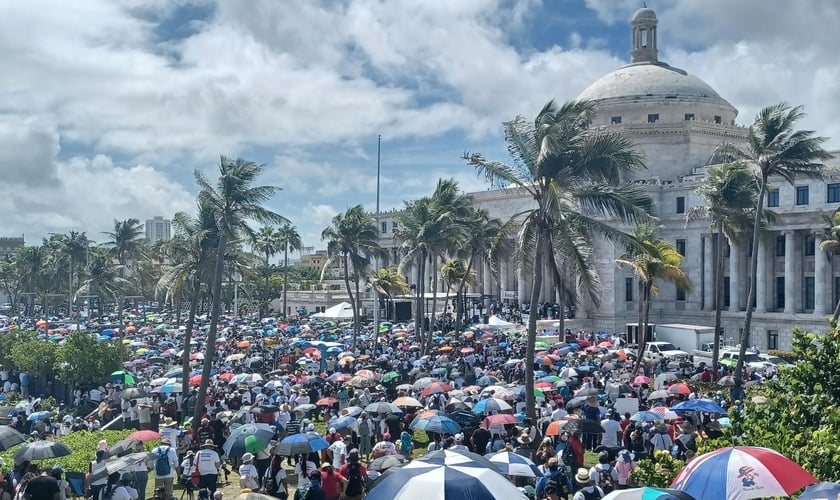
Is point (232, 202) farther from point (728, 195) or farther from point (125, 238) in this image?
point (125, 238)

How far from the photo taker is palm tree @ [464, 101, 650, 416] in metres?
22.3

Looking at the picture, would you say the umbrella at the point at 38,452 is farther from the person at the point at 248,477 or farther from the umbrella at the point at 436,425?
the umbrella at the point at 436,425

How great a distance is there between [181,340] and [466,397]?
36.3 meters

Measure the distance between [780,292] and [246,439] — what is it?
48.0 metres

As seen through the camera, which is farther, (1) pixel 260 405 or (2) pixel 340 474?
(1) pixel 260 405

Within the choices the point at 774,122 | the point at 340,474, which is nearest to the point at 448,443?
the point at 340,474

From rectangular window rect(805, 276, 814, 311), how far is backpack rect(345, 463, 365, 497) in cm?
4786

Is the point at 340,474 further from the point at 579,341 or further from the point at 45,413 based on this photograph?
the point at 579,341

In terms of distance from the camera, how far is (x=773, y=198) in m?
54.2

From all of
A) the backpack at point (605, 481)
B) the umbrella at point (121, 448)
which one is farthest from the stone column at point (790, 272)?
the umbrella at point (121, 448)

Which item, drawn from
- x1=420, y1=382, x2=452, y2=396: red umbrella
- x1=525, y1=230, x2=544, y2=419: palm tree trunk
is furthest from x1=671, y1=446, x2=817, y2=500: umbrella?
x1=420, y1=382, x2=452, y2=396: red umbrella

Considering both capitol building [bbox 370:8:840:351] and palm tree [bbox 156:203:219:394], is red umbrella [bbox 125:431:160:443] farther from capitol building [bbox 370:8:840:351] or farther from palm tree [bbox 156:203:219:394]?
capitol building [bbox 370:8:840:351]

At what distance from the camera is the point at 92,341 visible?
3675 centimetres

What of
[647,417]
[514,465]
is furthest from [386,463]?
[647,417]
